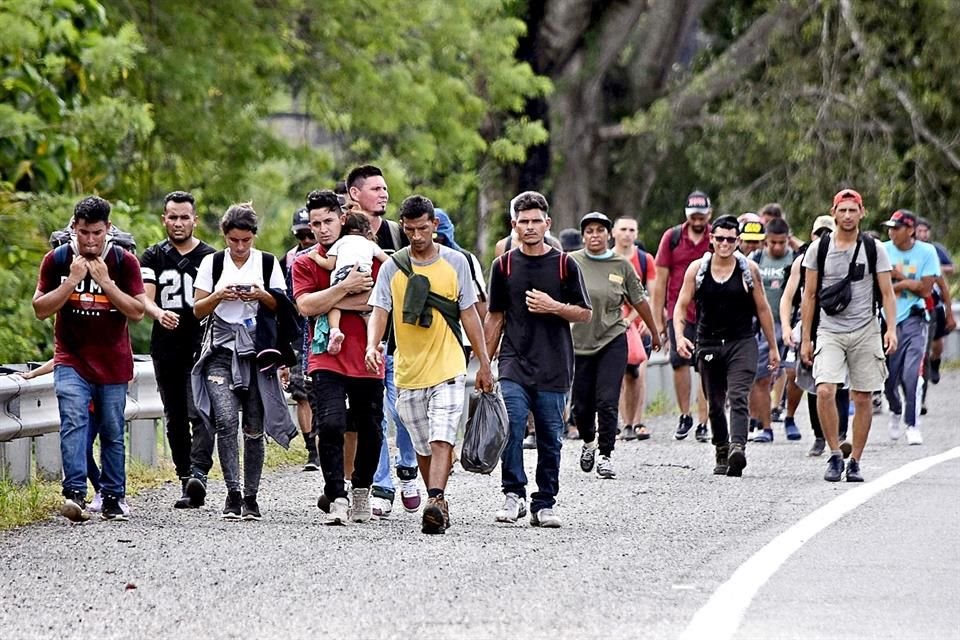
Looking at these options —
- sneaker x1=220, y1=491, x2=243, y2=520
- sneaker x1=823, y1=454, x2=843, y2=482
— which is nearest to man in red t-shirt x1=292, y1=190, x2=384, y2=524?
sneaker x1=220, y1=491, x2=243, y2=520

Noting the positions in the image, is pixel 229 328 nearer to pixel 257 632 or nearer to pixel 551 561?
pixel 551 561

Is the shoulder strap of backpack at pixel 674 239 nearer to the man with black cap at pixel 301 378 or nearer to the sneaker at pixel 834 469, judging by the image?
the man with black cap at pixel 301 378

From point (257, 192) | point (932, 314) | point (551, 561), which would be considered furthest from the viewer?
point (257, 192)

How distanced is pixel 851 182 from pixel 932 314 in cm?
1233

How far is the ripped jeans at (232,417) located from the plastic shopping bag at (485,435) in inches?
47.9

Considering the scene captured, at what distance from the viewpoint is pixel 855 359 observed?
1320 cm

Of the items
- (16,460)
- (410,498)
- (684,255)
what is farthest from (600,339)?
(16,460)

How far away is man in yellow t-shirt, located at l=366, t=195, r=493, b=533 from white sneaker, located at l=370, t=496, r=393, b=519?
2.10ft

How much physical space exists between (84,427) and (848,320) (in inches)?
196

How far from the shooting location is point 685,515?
11.0 meters

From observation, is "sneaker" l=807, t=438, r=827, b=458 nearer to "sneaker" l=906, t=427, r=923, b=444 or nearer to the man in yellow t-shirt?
"sneaker" l=906, t=427, r=923, b=444

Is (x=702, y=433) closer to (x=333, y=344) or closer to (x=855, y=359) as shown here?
(x=855, y=359)

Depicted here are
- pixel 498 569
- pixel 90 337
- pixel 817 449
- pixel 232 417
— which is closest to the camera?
pixel 498 569

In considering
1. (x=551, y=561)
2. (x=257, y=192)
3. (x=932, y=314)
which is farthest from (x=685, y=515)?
(x=257, y=192)
